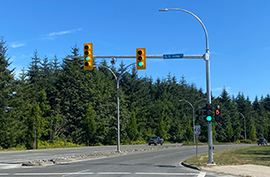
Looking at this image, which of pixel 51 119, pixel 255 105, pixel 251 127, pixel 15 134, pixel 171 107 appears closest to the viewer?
pixel 15 134

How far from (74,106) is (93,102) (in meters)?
4.24

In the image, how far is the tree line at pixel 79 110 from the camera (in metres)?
51.1

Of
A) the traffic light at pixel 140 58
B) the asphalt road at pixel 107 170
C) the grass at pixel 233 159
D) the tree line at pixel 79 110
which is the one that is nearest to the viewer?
the asphalt road at pixel 107 170

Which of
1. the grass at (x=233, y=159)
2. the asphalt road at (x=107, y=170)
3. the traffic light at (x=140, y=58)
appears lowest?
the grass at (x=233, y=159)

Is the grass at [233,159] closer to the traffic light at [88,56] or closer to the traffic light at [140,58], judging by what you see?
the traffic light at [140,58]

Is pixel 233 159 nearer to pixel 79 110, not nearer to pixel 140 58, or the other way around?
pixel 140 58

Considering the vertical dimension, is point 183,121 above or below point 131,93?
below

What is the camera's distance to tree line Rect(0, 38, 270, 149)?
168ft

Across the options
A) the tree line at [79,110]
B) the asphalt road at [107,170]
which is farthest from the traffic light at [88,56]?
the tree line at [79,110]

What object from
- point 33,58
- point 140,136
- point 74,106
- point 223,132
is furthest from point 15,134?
point 223,132

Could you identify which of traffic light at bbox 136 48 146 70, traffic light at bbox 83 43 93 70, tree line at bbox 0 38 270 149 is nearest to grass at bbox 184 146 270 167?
traffic light at bbox 136 48 146 70

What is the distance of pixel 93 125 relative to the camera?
61750 millimetres

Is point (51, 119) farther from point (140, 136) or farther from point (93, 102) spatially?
point (140, 136)

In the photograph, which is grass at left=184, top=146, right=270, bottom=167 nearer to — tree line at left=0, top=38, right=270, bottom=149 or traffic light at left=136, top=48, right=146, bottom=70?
traffic light at left=136, top=48, right=146, bottom=70
